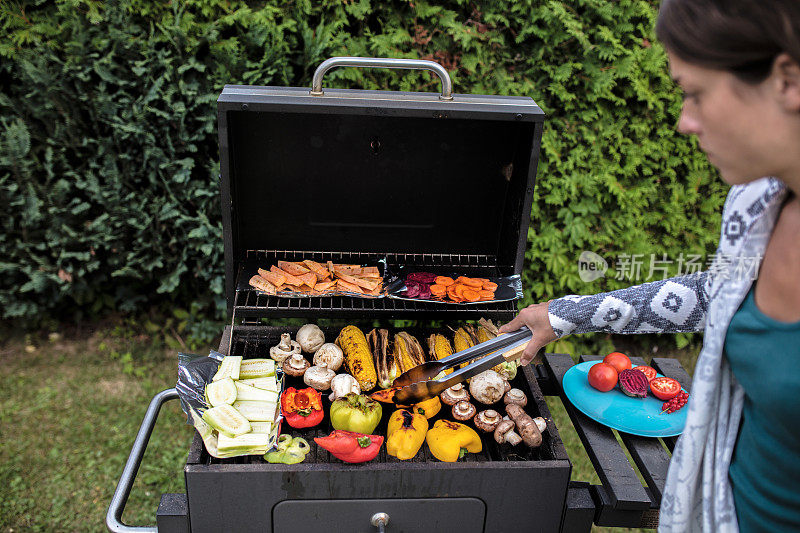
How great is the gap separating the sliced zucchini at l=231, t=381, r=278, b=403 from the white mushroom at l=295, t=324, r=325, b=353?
14.0 inches

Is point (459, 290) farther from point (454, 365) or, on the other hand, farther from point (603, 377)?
point (603, 377)

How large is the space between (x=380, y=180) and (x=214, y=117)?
71.0 inches

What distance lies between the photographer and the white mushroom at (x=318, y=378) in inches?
92.4

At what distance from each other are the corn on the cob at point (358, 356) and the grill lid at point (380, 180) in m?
0.48

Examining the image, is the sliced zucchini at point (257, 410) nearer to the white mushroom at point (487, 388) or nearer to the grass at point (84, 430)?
the white mushroom at point (487, 388)

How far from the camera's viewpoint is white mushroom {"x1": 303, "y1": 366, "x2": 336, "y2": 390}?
2348 millimetres

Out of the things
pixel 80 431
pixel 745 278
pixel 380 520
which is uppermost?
pixel 745 278

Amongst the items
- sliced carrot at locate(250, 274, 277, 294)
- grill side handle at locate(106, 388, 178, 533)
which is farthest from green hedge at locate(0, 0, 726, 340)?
grill side handle at locate(106, 388, 178, 533)

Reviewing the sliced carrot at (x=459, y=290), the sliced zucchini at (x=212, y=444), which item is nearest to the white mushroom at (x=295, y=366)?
the sliced zucchini at (x=212, y=444)

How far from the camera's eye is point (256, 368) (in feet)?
7.69

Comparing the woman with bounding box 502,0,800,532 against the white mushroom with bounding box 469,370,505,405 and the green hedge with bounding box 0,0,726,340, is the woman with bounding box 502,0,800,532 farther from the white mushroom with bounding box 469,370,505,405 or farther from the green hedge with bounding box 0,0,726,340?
the green hedge with bounding box 0,0,726,340

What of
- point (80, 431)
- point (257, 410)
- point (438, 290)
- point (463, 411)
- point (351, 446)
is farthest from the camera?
point (80, 431)

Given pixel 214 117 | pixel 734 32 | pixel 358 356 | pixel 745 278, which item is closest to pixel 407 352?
pixel 358 356

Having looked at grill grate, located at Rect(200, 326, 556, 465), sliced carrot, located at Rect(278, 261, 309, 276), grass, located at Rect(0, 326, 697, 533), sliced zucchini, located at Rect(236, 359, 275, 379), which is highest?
sliced carrot, located at Rect(278, 261, 309, 276)
